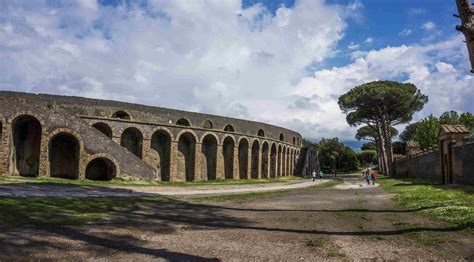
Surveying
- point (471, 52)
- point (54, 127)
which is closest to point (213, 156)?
point (54, 127)

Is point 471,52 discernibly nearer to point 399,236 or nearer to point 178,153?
point 399,236

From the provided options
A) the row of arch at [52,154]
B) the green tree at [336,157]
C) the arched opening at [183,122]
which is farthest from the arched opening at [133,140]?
the green tree at [336,157]

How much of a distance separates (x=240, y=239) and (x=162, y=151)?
2339 centimetres

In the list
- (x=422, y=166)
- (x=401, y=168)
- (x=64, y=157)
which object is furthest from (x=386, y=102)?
(x=64, y=157)

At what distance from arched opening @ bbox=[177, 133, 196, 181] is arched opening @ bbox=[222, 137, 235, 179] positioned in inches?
168

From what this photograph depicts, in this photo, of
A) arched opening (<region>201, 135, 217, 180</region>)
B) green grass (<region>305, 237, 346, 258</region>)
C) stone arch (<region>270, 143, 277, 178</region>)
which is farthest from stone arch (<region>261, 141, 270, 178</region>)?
green grass (<region>305, 237, 346, 258</region>)

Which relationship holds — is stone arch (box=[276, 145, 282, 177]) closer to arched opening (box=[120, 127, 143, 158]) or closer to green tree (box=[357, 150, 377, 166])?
arched opening (box=[120, 127, 143, 158])

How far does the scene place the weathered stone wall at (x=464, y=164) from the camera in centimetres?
1475

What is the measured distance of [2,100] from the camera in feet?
63.1

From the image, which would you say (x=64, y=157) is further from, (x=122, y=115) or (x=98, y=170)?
(x=122, y=115)

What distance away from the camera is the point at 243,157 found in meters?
36.5

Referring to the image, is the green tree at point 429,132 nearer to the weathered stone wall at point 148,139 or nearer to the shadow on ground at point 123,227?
the weathered stone wall at point 148,139

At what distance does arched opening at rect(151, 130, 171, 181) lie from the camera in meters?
28.6

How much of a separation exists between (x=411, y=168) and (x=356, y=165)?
42.9 metres
